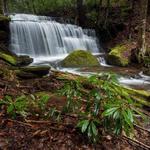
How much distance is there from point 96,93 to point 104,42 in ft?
55.7

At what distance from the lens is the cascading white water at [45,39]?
1672cm

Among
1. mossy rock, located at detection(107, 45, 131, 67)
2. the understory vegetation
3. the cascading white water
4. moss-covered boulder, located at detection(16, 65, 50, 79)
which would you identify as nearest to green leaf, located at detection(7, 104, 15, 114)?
the understory vegetation

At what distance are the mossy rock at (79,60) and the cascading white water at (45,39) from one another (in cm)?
337

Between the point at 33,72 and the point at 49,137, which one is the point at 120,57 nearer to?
the point at 33,72

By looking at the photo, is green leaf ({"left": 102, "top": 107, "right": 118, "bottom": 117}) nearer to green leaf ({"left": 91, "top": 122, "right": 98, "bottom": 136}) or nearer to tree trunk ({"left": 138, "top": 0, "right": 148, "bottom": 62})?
green leaf ({"left": 91, "top": 122, "right": 98, "bottom": 136})

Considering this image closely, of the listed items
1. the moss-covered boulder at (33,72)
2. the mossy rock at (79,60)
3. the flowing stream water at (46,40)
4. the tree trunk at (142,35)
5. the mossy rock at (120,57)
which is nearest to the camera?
the moss-covered boulder at (33,72)

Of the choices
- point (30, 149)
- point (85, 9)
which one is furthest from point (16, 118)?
point (85, 9)

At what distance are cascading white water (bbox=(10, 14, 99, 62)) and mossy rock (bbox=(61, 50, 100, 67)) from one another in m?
3.37

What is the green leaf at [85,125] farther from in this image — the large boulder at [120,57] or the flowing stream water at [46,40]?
the flowing stream water at [46,40]

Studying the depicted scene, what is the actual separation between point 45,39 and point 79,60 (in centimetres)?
461

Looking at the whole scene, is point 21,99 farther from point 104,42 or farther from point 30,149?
point 104,42

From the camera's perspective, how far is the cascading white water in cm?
1672

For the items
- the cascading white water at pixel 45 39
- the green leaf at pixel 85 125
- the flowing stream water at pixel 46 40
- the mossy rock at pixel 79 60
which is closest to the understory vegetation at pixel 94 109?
the green leaf at pixel 85 125

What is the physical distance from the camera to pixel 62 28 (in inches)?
751
